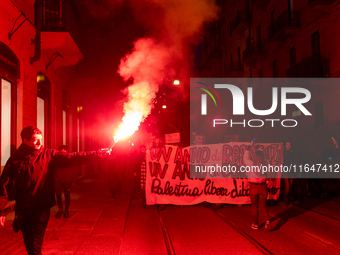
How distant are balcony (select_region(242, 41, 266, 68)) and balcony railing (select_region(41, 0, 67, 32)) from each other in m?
18.4

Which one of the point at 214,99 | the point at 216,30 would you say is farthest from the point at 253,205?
the point at 216,30

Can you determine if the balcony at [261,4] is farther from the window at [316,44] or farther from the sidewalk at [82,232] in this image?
the sidewalk at [82,232]

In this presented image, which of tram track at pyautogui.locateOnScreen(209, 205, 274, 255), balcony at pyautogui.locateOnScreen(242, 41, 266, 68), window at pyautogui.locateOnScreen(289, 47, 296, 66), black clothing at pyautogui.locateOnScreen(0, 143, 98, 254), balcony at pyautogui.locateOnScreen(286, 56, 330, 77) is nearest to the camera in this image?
black clothing at pyautogui.locateOnScreen(0, 143, 98, 254)

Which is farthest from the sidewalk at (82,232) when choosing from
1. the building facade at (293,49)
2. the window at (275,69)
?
the window at (275,69)

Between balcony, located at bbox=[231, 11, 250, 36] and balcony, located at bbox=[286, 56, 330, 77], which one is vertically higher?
balcony, located at bbox=[231, 11, 250, 36]

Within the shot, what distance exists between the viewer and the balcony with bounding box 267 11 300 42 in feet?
69.9

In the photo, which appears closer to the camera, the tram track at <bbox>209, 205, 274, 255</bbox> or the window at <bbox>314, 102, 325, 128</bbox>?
the tram track at <bbox>209, 205, 274, 255</bbox>

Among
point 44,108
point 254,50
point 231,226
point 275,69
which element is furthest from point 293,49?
point 231,226

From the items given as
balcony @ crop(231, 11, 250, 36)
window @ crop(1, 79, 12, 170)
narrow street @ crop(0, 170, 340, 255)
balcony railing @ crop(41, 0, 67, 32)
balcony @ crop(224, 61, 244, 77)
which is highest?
balcony @ crop(231, 11, 250, 36)

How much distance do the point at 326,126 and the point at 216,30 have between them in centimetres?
2688

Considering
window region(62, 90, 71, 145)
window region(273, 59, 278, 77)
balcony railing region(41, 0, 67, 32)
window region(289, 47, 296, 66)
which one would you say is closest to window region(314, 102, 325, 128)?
window region(289, 47, 296, 66)

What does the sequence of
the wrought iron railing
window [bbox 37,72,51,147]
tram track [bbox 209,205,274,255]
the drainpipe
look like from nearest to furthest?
tram track [bbox 209,205,274,255] < the drainpipe < window [bbox 37,72,51,147] < the wrought iron railing

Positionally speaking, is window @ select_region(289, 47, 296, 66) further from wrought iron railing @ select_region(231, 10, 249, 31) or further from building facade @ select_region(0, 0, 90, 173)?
building facade @ select_region(0, 0, 90, 173)

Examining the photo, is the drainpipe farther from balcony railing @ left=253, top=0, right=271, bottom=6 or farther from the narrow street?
balcony railing @ left=253, top=0, right=271, bottom=6
